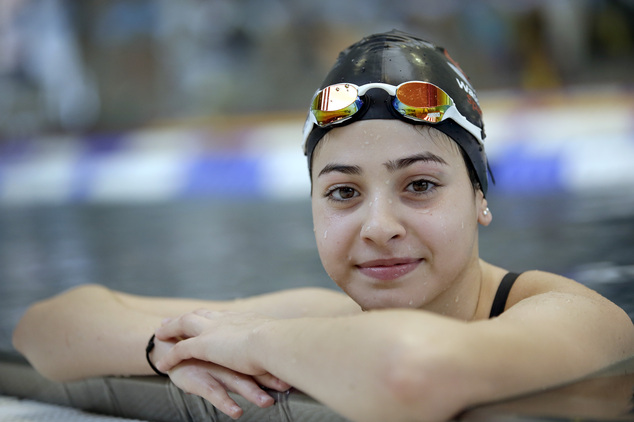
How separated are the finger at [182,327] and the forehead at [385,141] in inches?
20.6

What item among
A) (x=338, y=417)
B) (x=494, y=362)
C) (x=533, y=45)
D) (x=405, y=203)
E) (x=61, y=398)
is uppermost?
(x=533, y=45)

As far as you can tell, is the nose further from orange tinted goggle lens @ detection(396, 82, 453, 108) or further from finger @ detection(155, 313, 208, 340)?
finger @ detection(155, 313, 208, 340)

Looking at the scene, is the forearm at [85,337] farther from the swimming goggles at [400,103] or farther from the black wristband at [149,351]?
the swimming goggles at [400,103]

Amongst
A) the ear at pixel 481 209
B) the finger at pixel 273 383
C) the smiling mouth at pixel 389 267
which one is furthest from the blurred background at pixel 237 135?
the finger at pixel 273 383

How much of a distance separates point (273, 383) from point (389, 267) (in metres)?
0.38

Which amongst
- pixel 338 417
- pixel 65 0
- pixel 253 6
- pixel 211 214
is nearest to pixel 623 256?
pixel 338 417

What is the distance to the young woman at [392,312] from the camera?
Result: 133 centimetres

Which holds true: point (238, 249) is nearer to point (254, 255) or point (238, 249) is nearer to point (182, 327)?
point (254, 255)

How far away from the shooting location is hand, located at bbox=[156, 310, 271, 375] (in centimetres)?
162

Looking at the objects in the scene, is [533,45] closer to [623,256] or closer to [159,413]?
[623,256]

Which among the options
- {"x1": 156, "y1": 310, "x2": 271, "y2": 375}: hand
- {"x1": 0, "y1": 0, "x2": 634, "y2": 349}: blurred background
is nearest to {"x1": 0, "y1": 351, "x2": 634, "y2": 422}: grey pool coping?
{"x1": 156, "y1": 310, "x2": 271, "y2": 375}: hand

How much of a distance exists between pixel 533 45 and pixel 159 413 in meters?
12.3

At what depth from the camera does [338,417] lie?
1.54 metres

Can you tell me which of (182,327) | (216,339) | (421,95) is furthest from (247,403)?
(421,95)
